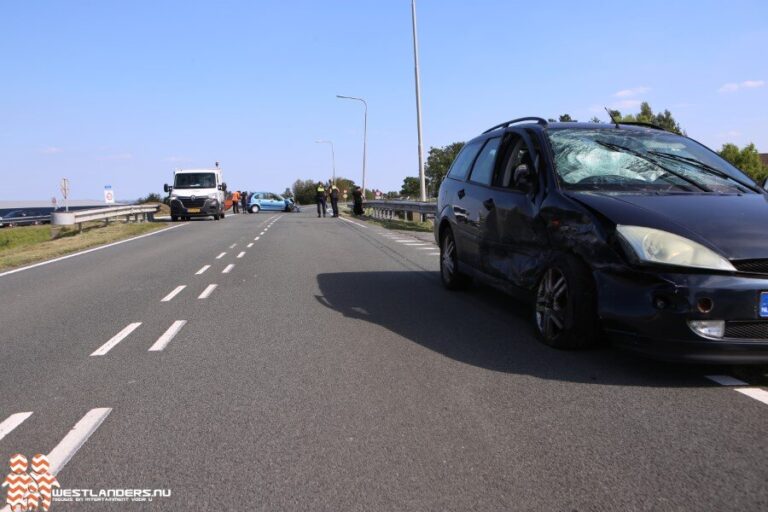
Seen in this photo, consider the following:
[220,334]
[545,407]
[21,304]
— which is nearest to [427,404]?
[545,407]

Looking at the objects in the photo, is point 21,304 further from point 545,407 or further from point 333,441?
point 545,407

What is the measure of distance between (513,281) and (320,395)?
2.35m

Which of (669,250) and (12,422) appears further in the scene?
(669,250)

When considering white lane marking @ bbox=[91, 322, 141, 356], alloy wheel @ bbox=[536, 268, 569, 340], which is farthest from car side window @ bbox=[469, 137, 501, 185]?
white lane marking @ bbox=[91, 322, 141, 356]

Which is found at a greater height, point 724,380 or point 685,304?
point 685,304

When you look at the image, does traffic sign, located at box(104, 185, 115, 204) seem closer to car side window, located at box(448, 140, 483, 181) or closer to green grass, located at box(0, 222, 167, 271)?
green grass, located at box(0, 222, 167, 271)

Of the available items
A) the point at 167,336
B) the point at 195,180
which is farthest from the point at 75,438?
the point at 195,180

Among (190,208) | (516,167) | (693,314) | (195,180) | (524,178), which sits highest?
(195,180)

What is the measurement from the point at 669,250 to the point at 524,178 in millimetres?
1721

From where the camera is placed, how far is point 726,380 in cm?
424

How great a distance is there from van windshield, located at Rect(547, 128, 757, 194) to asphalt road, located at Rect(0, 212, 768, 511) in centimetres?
135

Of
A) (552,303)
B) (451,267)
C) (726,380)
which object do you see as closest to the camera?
(726,380)

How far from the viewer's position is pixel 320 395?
4156 millimetres

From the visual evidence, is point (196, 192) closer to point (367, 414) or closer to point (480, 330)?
point (480, 330)
